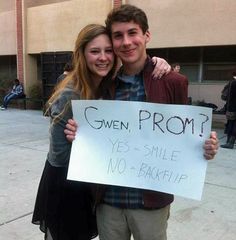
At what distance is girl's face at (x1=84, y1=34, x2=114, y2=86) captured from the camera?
2154 mm

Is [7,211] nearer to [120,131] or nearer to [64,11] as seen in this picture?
[120,131]

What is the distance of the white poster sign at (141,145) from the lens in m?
2.07

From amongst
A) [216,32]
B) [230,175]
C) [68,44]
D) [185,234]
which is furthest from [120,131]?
[68,44]

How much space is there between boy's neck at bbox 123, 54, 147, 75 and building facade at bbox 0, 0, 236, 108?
8.85 m

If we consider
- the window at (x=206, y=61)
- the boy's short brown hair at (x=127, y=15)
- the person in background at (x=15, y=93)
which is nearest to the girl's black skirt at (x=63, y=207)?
the boy's short brown hair at (x=127, y=15)

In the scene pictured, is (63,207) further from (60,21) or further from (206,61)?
(60,21)

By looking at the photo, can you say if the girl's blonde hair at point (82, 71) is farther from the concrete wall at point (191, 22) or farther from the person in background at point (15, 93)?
the person in background at point (15, 93)

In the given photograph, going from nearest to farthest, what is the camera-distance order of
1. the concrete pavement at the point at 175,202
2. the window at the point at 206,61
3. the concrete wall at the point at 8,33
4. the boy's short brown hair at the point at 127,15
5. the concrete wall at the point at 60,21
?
the boy's short brown hair at the point at 127,15 < the concrete pavement at the point at 175,202 < the window at the point at 206,61 < the concrete wall at the point at 60,21 < the concrete wall at the point at 8,33

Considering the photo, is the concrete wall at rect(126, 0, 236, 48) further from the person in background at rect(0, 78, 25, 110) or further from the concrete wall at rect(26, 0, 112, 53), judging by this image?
the person in background at rect(0, 78, 25, 110)

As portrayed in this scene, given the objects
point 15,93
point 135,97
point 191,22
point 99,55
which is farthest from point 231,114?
point 15,93

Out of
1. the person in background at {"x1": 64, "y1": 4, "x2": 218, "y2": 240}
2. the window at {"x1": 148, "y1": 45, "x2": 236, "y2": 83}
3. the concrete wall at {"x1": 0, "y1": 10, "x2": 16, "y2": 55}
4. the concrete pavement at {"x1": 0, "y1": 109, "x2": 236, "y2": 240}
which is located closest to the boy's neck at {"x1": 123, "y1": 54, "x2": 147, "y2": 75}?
the person in background at {"x1": 64, "y1": 4, "x2": 218, "y2": 240}

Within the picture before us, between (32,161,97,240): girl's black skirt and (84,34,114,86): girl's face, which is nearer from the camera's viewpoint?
(84,34,114,86): girl's face

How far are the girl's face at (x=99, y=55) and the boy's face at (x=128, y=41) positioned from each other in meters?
0.04

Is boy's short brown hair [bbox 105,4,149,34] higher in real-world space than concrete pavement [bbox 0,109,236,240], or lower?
higher
